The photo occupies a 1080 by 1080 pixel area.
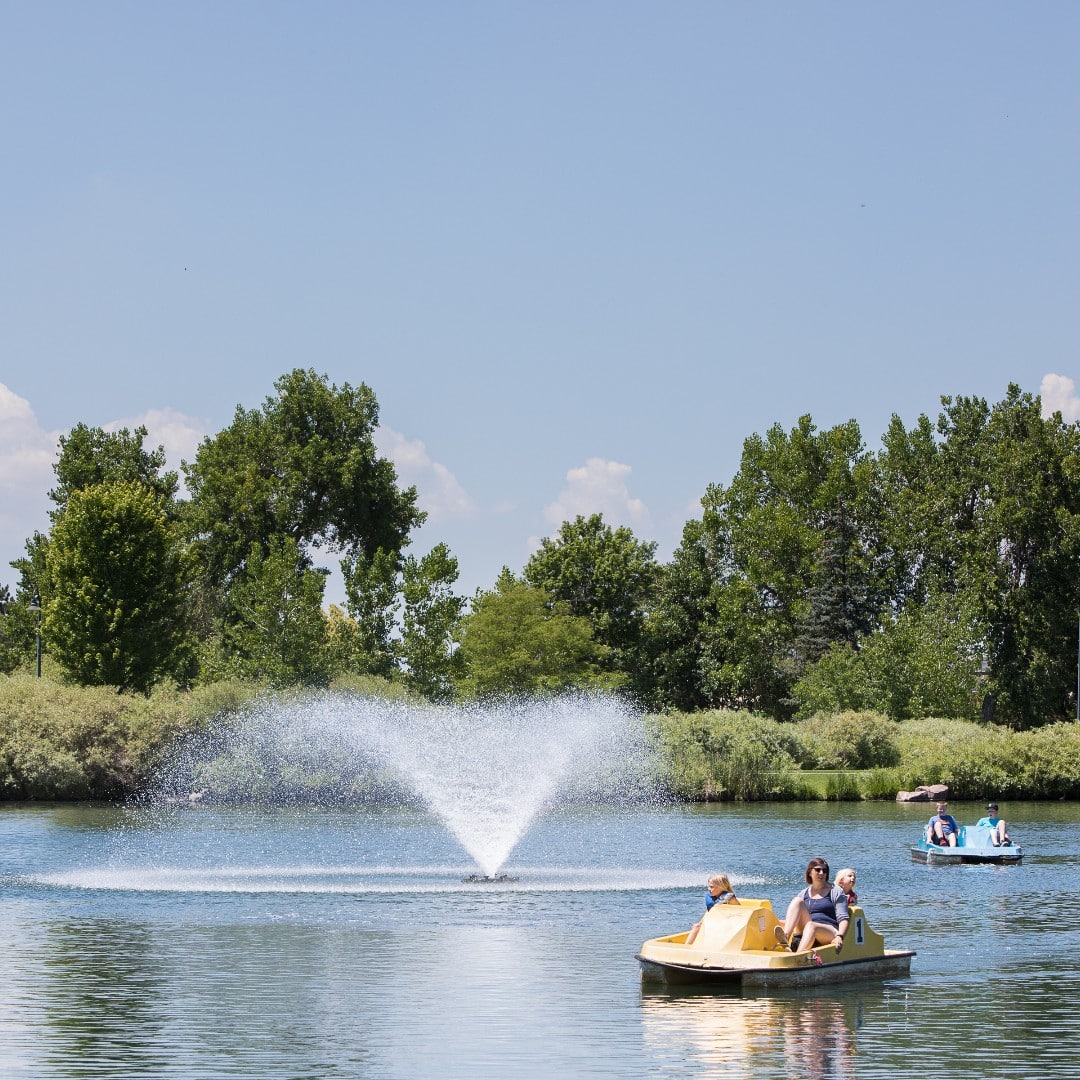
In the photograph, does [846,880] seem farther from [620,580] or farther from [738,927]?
[620,580]

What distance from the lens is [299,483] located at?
379 ft

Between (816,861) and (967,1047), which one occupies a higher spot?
(816,861)

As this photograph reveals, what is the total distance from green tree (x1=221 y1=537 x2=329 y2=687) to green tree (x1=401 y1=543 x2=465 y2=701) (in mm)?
5183

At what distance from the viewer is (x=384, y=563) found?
101 metres

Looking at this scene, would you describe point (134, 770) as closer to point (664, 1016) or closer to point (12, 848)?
point (12, 848)

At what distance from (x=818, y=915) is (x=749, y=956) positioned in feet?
5.43

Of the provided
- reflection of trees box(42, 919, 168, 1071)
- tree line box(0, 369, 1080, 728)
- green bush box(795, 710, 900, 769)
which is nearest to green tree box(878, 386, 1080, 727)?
tree line box(0, 369, 1080, 728)

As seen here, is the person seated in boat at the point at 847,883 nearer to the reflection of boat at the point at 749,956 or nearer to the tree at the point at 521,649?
the reflection of boat at the point at 749,956

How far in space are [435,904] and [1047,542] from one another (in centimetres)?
7734

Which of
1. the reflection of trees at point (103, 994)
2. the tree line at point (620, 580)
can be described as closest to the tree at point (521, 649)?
the tree line at point (620, 580)

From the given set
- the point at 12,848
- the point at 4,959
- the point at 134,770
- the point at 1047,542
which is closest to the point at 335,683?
the point at 134,770

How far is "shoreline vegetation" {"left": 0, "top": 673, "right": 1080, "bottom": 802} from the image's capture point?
7712 cm

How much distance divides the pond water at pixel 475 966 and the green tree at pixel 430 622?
149ft

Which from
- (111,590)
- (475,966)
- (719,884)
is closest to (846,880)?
(719,884)
